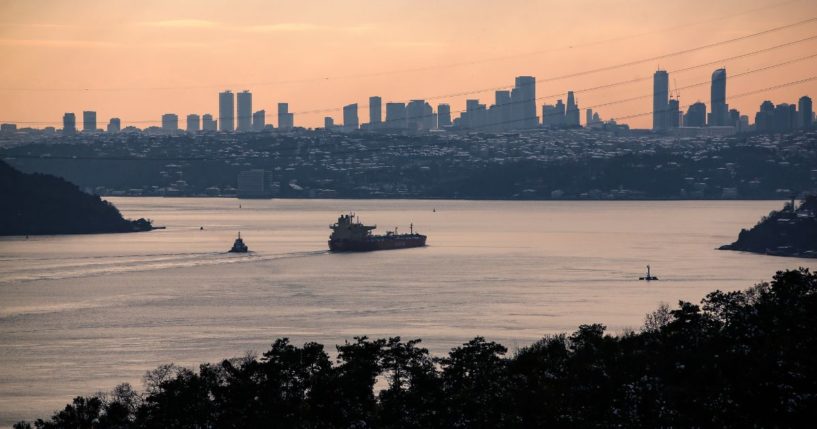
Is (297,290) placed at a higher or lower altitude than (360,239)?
lower

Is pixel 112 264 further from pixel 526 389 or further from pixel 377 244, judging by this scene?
pixel 526 389

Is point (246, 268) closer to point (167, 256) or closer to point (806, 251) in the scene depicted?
point (167, 256)

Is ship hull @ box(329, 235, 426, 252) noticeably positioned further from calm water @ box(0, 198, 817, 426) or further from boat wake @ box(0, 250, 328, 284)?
boat wake @ box(0, 250, 328, 284)

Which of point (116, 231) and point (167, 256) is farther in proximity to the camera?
point (116, 231)

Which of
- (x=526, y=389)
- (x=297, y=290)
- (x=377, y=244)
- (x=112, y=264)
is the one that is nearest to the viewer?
(x=526, y=389)

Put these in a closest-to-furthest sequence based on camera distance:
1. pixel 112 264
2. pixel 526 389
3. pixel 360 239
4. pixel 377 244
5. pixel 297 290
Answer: pixel 526 389
pixel 297 290
pixel 112 264
pixel 360 239
pixel 377 244

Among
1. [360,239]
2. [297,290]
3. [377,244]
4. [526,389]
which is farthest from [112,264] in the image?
[526,389]

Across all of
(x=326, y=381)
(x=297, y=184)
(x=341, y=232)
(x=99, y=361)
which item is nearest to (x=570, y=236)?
(x=341, y=232)
